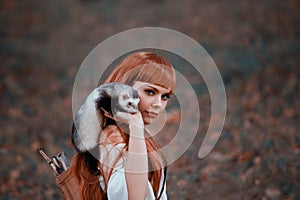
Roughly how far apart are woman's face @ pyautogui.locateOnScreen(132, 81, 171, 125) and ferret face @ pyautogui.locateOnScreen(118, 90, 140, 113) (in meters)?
0.11

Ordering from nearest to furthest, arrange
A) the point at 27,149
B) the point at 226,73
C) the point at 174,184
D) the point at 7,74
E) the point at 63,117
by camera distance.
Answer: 1. the point at 174,184
2. the point at 27,149
3. the point at 63,117
4. the point at 226,73
5. the point at 7,74

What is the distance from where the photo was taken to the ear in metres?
2.33

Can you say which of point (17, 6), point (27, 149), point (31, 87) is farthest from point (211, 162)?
point (17, 6)

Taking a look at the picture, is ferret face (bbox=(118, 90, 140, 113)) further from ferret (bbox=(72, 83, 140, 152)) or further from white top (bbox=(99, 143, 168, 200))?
white top (bbox=(99, 143, 168, 200))

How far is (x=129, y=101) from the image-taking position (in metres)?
2.30

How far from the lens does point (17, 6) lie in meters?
10.8

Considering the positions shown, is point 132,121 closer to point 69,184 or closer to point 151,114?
point 151,114

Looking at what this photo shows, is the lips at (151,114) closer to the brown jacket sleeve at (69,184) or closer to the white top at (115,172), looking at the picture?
the white top at (115,172)

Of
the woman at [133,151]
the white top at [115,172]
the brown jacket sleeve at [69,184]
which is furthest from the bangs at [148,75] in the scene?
the brown jacket sleeve at [69,184]

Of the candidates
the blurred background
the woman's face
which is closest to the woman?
the woman's face

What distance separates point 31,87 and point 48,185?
326 cm

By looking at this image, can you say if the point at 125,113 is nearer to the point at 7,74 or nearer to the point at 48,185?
the point at 48,185

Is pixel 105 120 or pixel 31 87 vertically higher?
pixel 31 87

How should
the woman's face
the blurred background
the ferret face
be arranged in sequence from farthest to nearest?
1. the blurred background
2. the woman's face
3. the ferret face
